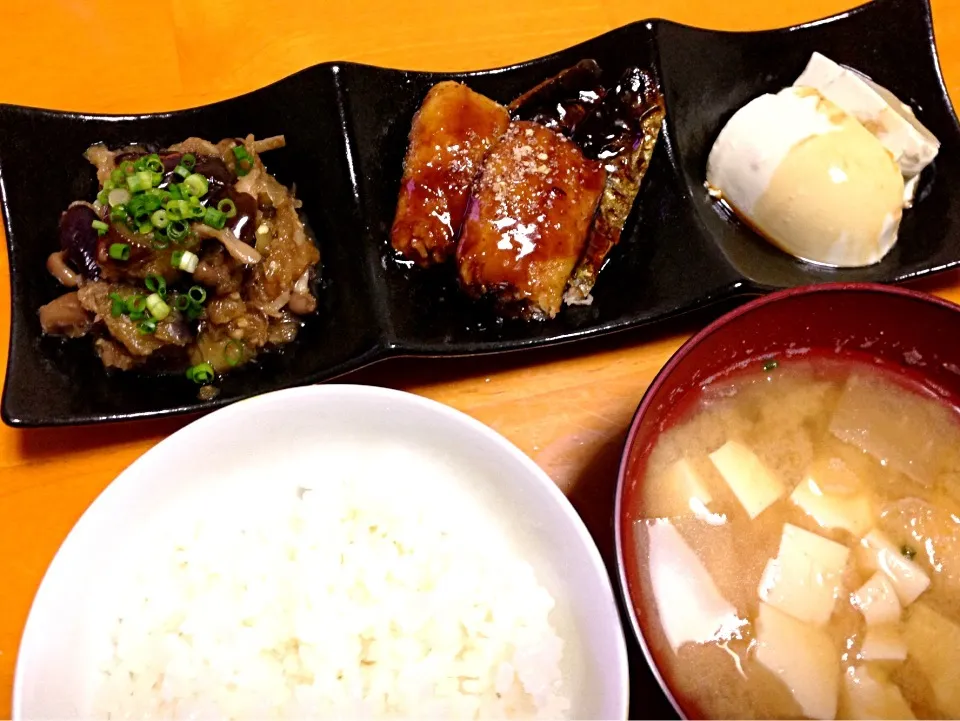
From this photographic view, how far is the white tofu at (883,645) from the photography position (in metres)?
1.49

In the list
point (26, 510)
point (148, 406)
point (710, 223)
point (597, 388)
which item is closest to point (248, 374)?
point (148, 406)

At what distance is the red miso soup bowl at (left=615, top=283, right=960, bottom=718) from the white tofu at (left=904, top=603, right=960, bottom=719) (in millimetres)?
471

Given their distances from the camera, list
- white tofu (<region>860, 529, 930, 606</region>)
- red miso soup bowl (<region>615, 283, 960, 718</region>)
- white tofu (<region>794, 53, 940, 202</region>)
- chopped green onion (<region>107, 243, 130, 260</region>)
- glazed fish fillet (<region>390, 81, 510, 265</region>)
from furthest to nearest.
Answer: white tofu (<region>794, 53, 940, 202</region>), glazed fish fillet (<region>390, 81, 510, 265</region>), chopped green onion (<region>107, 243, 130, 260</region>), white tofu (<region>860, 529, 930, 606</region>), red miso soup bowl (<region>615, 283, 960, 718</region>)

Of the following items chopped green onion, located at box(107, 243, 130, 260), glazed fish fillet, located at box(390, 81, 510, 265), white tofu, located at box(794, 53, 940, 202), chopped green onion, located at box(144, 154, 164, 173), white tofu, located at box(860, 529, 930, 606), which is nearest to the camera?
white tofu, located at box(860, 529, 930, 606)

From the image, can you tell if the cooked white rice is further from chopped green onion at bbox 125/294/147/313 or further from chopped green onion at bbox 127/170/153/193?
chopped green onion at bbox 127/170/153/193

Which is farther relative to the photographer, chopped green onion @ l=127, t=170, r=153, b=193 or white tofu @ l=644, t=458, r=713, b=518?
chopped green onion @ l=127, t=170, r=153, b=193

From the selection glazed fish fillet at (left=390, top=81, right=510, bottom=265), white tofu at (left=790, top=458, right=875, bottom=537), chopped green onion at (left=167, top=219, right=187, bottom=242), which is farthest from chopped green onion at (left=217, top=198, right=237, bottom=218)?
white tofu at (left=790, top=458, right=875, bottom=537)

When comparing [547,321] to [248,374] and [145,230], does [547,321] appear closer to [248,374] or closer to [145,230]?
[248,374]

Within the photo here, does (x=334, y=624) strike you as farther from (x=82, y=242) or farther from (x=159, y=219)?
(x=82, y=242)

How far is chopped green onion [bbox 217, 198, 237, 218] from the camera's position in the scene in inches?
80.7

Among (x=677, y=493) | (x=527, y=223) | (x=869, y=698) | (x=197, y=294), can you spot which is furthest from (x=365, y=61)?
(x=869, y=698)

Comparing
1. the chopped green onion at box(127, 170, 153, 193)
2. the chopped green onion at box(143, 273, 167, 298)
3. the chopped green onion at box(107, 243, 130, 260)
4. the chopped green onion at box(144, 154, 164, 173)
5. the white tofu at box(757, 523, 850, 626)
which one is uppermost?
the chopped green onion at box(144, 154, 164, 173)

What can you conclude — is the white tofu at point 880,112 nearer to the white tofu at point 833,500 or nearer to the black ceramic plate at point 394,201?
the black ceramic plate at point 394,201

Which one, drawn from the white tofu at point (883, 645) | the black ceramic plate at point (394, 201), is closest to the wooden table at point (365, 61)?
the black ceramic plate at point (394, 201)
